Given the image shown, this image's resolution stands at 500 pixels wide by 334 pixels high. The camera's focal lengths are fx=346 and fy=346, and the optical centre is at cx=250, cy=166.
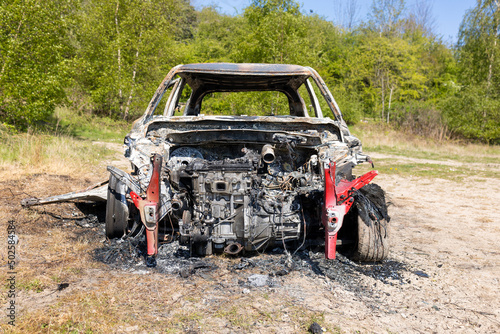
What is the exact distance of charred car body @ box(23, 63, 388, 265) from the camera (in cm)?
282

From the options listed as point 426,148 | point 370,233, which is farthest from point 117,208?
point 426,148

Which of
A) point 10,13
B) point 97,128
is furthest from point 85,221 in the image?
point 97,128

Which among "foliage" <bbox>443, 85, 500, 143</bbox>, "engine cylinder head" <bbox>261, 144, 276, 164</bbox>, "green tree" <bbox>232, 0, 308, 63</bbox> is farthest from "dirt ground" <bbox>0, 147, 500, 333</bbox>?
"foliage" <bbox>443, 85, 500, 143</bbox>

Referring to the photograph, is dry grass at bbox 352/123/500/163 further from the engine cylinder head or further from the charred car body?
the engine cylinder head

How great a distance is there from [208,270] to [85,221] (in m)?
2.03

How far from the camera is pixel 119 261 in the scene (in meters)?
3.02

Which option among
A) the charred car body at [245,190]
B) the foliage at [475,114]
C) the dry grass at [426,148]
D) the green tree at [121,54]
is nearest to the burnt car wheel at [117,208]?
the charred car body at [245,190]

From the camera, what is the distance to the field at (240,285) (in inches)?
83.9

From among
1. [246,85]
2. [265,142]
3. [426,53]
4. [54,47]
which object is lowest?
[265,142]

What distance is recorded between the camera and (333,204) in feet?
9.09

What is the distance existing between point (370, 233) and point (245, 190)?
117cm

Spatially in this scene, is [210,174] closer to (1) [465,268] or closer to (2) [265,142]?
(2) [265,142]

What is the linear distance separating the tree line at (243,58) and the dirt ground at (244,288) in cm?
627

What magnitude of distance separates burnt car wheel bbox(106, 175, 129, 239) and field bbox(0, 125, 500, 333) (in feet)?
0.58
